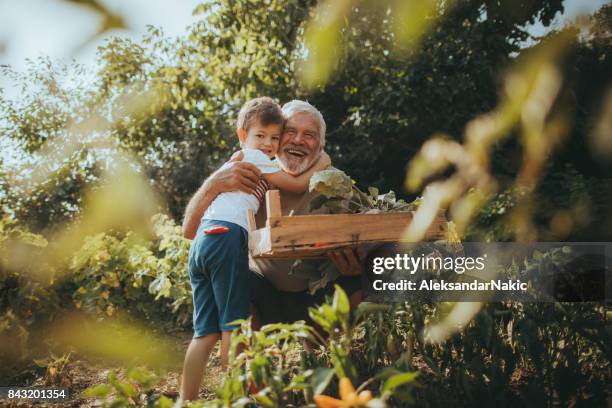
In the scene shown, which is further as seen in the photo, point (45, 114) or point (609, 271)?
point (45, 114)

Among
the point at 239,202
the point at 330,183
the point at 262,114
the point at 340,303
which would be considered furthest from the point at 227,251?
the point at 340,303

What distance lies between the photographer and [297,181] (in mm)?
2117

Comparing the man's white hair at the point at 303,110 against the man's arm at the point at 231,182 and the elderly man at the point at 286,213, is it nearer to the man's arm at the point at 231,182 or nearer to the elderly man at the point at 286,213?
the elderly man at the point at 286,213

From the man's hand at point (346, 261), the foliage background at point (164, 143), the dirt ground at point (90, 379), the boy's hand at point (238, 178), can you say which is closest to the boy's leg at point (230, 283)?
the boy's hand at point (238, 178)

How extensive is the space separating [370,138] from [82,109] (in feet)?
9.64

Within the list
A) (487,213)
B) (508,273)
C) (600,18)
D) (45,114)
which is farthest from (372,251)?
(45,114)

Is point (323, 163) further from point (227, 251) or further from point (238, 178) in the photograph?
point (227, 251)

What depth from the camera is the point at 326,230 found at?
1576 millimetres

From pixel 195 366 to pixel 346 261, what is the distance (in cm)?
66

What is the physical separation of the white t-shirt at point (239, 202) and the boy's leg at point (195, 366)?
0.45 meters

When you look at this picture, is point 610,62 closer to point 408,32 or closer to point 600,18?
point 600,18

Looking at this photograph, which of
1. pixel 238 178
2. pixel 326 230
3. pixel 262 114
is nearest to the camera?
pixel 326 230

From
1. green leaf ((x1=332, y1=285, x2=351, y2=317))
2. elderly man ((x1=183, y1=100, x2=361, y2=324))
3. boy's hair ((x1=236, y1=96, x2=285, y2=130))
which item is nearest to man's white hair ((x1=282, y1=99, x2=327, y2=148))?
elderly man ((x1=183, y1=100, x2=361, y2=324))

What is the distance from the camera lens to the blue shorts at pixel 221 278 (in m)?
1.93
